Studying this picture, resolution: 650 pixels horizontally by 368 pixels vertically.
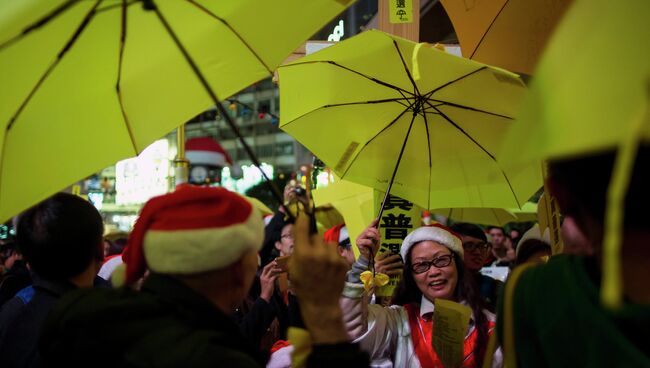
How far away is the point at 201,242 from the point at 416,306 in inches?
87.5

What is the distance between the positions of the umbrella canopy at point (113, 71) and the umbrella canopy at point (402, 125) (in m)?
1.01

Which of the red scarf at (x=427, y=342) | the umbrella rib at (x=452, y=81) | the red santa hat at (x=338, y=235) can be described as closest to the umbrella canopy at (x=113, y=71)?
the umbrella rib at (x=452, y=81)

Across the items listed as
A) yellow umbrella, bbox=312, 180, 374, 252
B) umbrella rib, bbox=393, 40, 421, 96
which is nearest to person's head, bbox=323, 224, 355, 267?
yellow umbrella, bbox=312, 180, 374, 252

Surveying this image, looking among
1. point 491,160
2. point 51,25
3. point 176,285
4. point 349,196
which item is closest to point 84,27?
point 51,25

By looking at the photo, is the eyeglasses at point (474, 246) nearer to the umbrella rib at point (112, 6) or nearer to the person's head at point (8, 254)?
the umbrella rib at point (112, 6)

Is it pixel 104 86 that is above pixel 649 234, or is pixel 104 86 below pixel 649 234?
above

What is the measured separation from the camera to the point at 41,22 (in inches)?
85.7

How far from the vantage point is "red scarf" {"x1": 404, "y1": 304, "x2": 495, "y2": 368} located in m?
3.34

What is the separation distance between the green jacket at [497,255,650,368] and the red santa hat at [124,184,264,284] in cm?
87

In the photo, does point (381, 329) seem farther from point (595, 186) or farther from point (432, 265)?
point (595, 186)

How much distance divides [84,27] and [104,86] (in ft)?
1.03

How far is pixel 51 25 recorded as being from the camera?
2.23 metres

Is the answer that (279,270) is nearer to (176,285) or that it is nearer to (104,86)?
(104,86)

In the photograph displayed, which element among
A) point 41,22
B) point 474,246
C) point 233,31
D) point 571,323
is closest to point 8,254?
point 474,246
